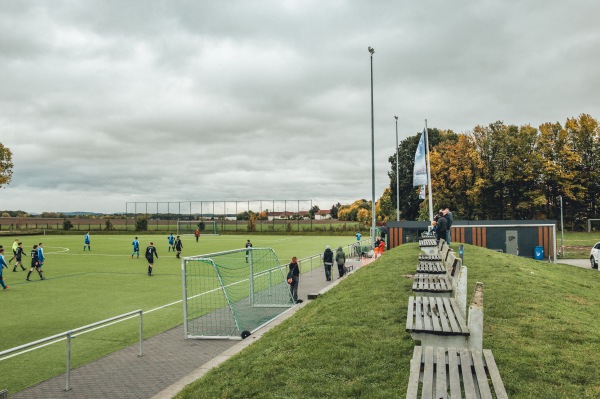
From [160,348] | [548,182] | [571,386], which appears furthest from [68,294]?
[548,182]

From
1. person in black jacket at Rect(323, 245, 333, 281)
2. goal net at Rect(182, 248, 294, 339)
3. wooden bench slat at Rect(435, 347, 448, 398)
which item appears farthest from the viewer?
person in black jacket at Rect(323, 245, 333, 281)

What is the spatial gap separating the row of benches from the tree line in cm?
5161

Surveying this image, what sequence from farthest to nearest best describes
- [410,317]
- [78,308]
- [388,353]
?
[78,308] < [388,353] < [410,317]

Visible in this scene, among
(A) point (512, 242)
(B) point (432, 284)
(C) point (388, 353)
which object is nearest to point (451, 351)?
(C) point (388, 353)

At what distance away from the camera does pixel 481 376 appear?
13.4 ft

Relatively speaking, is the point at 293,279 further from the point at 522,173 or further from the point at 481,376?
the point at 522,173

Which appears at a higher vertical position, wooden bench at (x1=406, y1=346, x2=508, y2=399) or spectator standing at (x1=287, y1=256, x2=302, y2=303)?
wooden bench at (x1=406, y1=346, x2=508, y2=399)

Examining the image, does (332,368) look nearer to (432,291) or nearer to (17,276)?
(432,291)

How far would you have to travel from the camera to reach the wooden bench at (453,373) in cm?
388

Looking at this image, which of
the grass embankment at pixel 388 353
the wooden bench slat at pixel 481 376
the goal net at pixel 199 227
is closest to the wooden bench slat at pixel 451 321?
the wooden bench slat at pixel 481 376

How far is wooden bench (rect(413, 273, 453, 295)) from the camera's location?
739 cm

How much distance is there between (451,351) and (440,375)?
1.94 feet

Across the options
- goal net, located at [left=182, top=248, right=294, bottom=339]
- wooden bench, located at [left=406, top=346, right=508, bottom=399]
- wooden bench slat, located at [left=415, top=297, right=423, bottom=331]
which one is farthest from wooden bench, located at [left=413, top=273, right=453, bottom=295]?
goal net, located at [left=182, top=248, right=294, bottom=339]

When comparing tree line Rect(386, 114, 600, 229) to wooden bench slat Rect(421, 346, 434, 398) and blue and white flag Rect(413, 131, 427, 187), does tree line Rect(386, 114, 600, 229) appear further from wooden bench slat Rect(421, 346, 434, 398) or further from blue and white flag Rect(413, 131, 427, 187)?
wooden bench slat Rect(421, 346, 434, 398)
